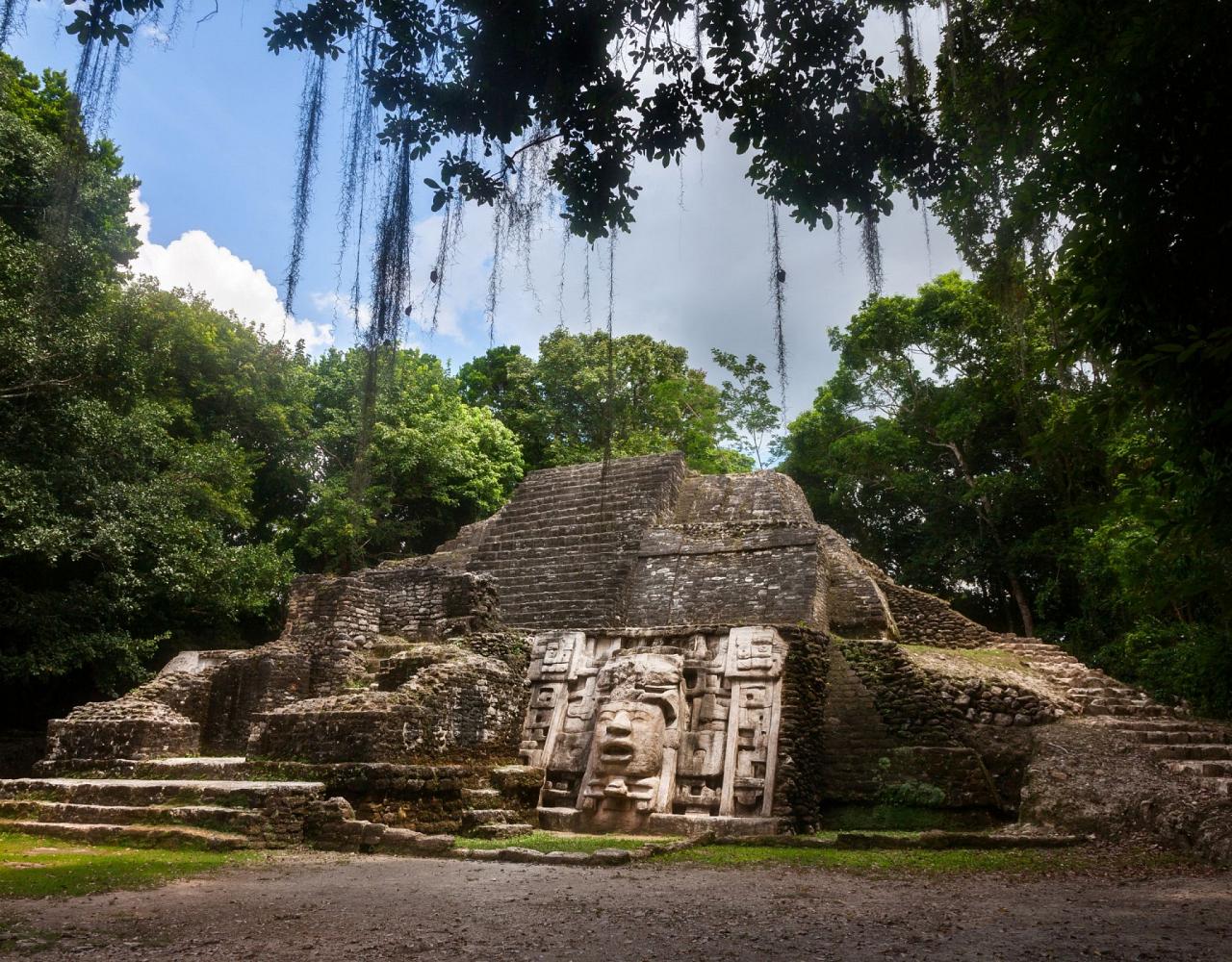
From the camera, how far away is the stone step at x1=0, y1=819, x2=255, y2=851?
698 cm

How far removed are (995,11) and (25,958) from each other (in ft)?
21.4

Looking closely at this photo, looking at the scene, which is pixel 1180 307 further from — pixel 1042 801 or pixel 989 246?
pixel 1042 801

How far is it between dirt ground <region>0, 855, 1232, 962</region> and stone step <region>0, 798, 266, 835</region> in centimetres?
123

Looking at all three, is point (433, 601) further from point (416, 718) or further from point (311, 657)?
point (416, 718)

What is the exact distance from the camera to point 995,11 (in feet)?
15.2

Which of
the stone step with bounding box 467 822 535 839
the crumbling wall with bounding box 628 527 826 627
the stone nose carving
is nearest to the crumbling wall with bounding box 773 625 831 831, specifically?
the stone nose carving

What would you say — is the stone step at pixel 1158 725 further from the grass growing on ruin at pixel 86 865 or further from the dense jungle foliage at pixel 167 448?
the grass growing on ruin at pixel 86 865

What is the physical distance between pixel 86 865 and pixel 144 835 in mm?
1198

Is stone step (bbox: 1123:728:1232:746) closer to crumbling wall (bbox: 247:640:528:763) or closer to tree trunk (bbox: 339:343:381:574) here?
crumbling wall (bbox: 247:640:528:763)

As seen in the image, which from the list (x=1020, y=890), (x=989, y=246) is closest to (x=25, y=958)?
(x=1020, y=890)

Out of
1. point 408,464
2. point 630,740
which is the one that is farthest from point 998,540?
point 630,740

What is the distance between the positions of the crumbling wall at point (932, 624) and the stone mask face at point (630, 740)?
677 centimetres

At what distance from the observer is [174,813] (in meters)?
7.56

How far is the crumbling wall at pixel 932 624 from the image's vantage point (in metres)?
14.4
